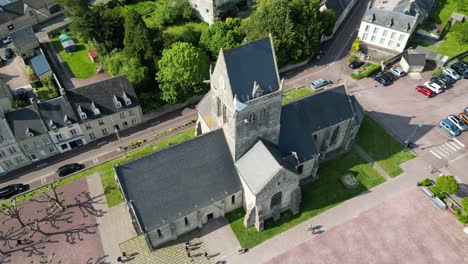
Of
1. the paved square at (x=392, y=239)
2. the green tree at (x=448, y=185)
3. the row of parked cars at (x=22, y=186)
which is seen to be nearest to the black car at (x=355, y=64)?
the green tree at (x=448, y=185)

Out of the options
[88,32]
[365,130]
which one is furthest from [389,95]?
[88,32]

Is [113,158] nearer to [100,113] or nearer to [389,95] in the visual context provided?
[100,113]

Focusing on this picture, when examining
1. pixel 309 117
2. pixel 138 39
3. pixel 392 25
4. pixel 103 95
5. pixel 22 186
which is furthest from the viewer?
pixel 392 25

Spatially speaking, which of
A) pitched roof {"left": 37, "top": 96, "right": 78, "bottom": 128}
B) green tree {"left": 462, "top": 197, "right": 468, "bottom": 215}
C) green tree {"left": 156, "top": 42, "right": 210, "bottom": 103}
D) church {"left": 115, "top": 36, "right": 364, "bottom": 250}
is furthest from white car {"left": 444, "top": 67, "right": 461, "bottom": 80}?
pitched roof {"left": 37, "top": 96, "right": 78, "bottom": 128}

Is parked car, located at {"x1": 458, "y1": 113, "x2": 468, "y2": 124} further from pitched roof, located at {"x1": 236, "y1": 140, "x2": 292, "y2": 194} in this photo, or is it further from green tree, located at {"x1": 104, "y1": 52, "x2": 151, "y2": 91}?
green tree, located at {"x1": 104, "y1": 52, "x2": 151, "y2": 91}

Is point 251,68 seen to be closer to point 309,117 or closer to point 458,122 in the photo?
point 309,117

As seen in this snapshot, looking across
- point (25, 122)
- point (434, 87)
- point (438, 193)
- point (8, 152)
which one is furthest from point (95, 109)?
point (434, 87)
